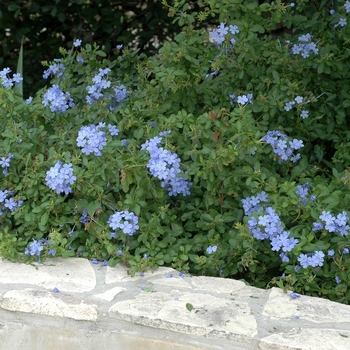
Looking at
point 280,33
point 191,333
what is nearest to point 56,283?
point 191,333

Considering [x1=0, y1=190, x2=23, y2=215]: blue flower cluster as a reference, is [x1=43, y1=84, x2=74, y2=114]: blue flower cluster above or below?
above

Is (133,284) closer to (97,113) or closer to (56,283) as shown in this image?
(56,283)

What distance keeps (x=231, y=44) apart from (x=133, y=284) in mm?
1172

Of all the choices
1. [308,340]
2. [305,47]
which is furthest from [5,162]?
[305,47]

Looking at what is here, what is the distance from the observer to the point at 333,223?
2.26 m

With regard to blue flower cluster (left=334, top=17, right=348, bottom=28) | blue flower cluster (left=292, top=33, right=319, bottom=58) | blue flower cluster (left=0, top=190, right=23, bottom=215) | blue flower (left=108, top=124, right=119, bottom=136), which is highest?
blue flower cluster (left=334, top=17, right=348, bottom=28)

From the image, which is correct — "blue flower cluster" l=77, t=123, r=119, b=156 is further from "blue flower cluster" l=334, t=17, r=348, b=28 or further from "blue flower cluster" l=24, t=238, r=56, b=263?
"blue flower cluster" l=334, t=17, r=348, b=28

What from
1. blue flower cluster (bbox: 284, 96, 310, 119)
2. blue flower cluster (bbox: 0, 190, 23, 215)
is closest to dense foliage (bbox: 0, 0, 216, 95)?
blue flower cluster (bbox: 284, 96, 310, 119)

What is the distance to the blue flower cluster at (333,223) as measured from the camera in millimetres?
2258

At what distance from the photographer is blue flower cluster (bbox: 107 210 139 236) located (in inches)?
90.2

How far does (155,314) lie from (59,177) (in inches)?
22.8

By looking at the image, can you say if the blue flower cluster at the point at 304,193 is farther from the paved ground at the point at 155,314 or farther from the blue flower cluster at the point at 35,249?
the blue flower cluster at the point at 35,249

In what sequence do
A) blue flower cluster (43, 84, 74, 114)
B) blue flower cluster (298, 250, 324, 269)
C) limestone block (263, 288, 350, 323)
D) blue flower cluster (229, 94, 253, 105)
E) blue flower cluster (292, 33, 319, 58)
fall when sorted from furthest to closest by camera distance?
blue flower cluster (292, 33, 319, 58) < blue flower cluster (43, 84, 74, 114) < blue flower cluster (229, 94, 253, 105) < blue flower cluster (298, 250, 324, 269) < limestone block (263, 288, 350, 323)

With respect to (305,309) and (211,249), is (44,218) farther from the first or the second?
(305,309)
